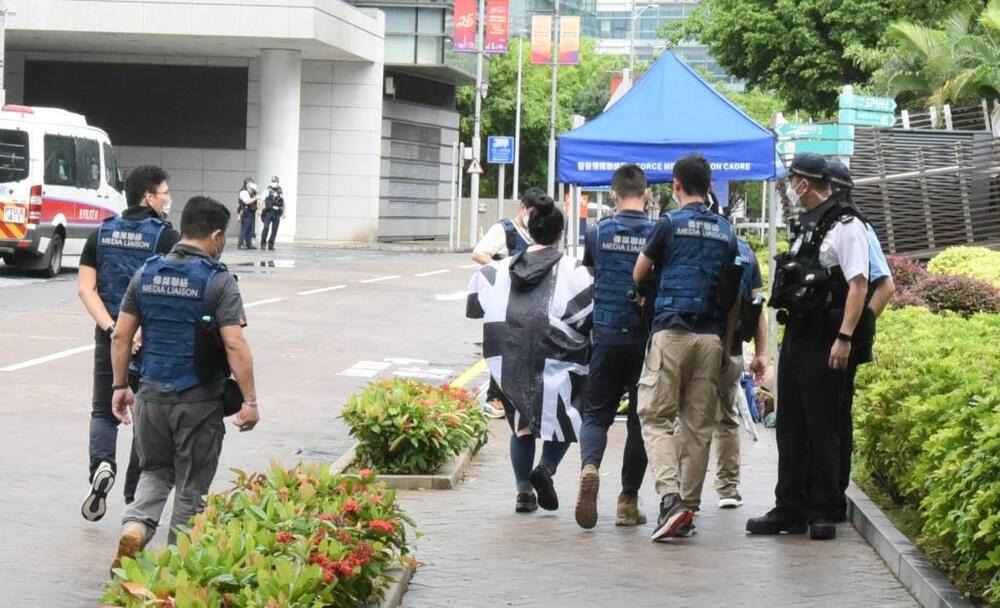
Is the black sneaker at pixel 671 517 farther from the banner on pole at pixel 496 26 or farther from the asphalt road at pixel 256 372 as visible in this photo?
the banner on pole at pixel 496 26

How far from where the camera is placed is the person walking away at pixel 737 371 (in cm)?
844

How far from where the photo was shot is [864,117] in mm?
15016

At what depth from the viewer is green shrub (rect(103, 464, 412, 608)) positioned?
5.32m

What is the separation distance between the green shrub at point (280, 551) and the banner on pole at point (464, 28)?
41.8m

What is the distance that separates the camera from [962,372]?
26.7 feet

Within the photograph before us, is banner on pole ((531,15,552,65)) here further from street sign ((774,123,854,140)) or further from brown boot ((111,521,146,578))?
brown boot ((111,521,146,578))

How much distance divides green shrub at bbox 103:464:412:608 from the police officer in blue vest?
1096mm

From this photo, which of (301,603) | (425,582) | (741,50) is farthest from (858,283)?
(741,50)

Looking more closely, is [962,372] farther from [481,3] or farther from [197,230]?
[481,3]

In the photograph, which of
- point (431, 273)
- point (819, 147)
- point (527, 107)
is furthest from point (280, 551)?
point (527, 107)

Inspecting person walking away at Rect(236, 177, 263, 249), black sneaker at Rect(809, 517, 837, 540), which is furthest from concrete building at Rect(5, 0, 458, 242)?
black sneaker at Rect(809, 517, 837, 540)

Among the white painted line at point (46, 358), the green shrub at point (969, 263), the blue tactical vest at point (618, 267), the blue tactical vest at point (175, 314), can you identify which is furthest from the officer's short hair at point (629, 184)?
the green shrub at point (969, 263)

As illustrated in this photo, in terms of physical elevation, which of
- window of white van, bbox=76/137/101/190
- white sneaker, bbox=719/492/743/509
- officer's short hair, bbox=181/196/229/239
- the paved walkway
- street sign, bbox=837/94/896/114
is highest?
street sign, bbox=837/94/896/114

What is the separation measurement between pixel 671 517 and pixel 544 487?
101cm
